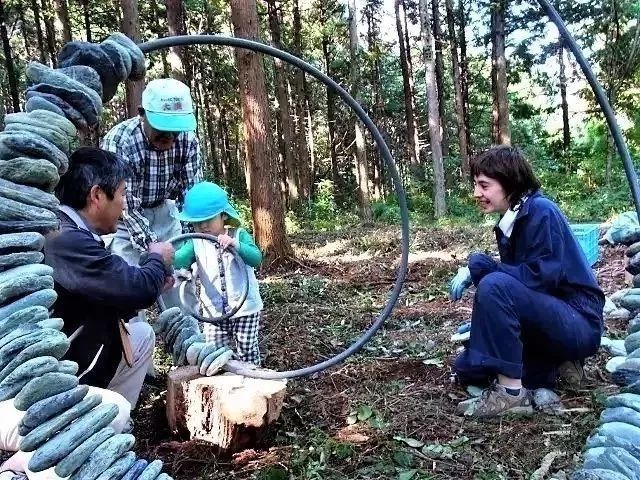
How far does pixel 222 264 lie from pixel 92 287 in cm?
135

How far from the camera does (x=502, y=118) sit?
1352cm

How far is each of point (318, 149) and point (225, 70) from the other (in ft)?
34.0

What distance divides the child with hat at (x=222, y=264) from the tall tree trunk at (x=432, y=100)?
33.7 feet

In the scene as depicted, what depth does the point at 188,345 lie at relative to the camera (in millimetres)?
3252

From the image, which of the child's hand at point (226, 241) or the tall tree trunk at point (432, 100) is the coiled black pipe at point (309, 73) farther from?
the tall tree trunk at point (432, 100)

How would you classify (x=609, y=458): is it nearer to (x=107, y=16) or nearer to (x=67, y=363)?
(x=67, y=363)

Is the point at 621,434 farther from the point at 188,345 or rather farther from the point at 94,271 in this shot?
the point at 188,345

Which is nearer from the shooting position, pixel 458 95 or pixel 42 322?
pixel 42 322

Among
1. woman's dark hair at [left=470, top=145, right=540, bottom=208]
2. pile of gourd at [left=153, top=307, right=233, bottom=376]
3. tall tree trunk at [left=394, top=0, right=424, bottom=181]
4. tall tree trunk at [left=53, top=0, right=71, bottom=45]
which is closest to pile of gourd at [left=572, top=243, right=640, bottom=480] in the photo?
woman's dark hair at [left=470, top=145, right=540, bottom=208]

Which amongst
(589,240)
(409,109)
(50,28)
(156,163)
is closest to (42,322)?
(156,163)

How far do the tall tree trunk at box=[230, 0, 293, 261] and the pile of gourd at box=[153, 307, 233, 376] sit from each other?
385cm

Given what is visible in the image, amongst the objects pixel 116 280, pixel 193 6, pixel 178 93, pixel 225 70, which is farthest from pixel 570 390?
pixel 225 70

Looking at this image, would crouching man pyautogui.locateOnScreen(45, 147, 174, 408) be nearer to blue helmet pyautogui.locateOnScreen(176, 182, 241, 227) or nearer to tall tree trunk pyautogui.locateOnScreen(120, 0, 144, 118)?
blue helmet pyautogui.locateOnScreen(176, 182, 241, 227)

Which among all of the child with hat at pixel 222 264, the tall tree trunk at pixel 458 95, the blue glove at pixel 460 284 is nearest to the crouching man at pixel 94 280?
the child with hat at pixel 222 264
